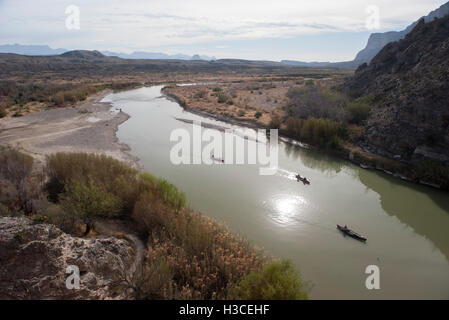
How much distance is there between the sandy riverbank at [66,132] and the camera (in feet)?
74.0

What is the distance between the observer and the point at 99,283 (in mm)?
7570

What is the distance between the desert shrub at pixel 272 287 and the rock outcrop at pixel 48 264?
11.6 ft

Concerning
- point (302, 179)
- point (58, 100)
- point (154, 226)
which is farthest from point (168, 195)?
point (58, 100)

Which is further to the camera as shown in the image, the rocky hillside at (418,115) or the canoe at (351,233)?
the rocky hillside at (418,115)

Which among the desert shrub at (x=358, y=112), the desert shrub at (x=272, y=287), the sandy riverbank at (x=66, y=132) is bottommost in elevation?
the desert shrub at (x=272, y=287)

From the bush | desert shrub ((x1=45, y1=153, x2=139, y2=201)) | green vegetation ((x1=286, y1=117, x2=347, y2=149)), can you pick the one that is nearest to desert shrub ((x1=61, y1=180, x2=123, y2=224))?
desert shrub ((x1=45, y1=153, x2=139, y2=201))

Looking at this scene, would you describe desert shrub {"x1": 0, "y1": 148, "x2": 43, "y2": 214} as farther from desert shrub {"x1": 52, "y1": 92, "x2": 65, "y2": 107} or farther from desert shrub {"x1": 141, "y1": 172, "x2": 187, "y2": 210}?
desert shrub {"x1": 52, "y1": 92, "x2": 65, "y2": 107}

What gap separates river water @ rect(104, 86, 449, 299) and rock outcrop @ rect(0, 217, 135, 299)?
6.47 metres

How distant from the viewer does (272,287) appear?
247 inches

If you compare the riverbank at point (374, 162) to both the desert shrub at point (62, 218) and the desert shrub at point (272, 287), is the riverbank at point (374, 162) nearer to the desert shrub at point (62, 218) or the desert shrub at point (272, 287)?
the desert shrub at point (272, 287)

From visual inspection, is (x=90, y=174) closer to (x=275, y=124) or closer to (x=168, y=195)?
(x=168, y=195)

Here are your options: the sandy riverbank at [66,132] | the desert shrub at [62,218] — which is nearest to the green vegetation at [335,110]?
the sandy riverbank at [66,132]

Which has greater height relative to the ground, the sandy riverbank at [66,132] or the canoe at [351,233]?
the sandy riverbank at [66,132]
